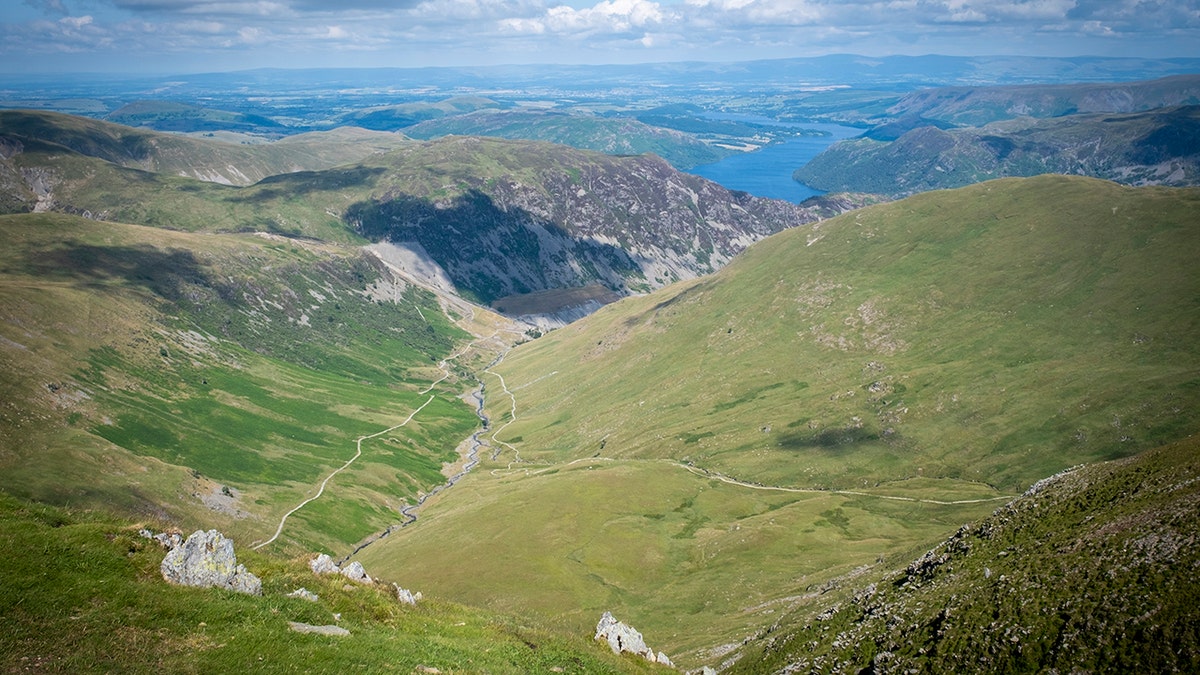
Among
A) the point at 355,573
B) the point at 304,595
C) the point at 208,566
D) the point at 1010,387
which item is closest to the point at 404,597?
the point at 355,573

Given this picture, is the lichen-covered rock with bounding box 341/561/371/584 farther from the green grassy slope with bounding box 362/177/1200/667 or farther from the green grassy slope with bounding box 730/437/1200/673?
the green grassy slope with bounding box 362/177/1200/667

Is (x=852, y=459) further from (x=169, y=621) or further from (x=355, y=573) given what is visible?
(x=169, y=621)

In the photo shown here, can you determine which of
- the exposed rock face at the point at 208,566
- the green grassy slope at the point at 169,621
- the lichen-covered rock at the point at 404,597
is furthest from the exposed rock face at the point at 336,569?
the exposed rock face at the point at 208,566

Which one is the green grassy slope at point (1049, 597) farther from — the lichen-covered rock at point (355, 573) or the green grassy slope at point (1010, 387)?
the green grassy slope at point (1010, 387)

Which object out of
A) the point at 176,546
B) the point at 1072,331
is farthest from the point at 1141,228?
the point at 176,546

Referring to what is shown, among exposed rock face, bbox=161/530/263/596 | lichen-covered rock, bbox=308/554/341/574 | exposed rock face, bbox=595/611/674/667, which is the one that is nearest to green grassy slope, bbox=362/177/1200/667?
exposed rock face, bbox=595/611/674/667

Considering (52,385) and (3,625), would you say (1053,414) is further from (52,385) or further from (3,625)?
(52,385)
